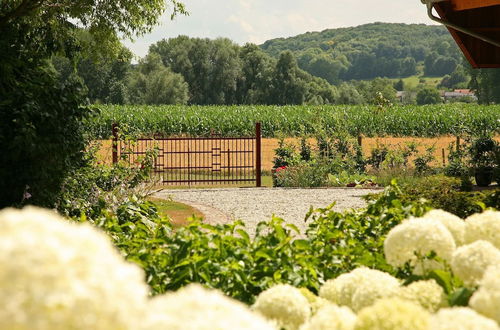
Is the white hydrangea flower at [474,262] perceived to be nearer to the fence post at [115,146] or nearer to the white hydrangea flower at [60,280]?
the white hydrangea flower at [60,280]

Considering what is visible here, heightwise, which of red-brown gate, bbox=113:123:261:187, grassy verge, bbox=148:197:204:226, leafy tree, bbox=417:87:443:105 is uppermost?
leafy tree, bbox=417:87:443:105

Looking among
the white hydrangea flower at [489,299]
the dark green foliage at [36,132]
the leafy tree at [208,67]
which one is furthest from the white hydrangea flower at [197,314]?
the leafy tree at [208,67]

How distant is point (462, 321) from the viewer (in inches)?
51.8

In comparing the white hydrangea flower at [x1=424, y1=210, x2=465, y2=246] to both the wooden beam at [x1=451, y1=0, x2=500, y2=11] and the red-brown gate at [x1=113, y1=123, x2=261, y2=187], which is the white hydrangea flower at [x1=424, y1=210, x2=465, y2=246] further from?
the red-brown gate at [x1=113, y1=123, x2=261, y2=187]

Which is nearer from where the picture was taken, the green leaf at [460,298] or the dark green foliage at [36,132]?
the green leaf at [460,298]

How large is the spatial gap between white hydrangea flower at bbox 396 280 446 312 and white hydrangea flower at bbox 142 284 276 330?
0.81 meters

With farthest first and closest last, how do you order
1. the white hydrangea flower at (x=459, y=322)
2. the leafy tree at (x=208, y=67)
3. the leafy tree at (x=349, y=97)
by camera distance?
the leafy tree at (x=349, y=97) → the leafy tree at (x=208, y=67) → the white hydrangea flower at (x=459, y=322)

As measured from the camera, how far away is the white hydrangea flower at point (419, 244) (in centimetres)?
216

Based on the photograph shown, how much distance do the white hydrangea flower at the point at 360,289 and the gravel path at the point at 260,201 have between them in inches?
319

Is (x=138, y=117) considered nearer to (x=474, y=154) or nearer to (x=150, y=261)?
(x=474, y=154)

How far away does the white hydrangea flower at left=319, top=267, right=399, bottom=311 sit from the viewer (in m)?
1.89

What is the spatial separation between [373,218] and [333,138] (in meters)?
14.9

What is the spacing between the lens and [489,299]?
61.5 inches

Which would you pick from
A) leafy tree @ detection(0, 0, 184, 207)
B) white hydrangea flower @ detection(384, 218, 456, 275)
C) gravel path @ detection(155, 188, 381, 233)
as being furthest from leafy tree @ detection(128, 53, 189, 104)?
white hydrangea flower @ detection(384, 218, 456, 275)
